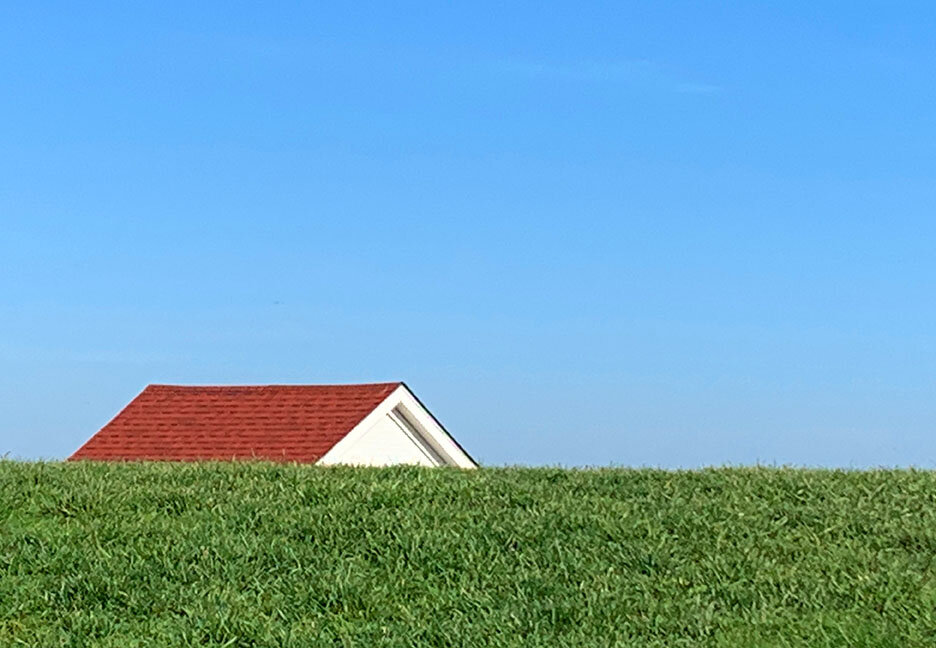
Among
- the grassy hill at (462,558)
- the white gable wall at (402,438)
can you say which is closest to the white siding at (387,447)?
the white gable wall at (402,438)

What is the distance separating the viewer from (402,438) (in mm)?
27406

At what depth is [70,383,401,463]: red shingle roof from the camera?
26.2 metres

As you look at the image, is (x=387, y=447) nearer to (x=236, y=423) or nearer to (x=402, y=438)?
(x=402, y=438)

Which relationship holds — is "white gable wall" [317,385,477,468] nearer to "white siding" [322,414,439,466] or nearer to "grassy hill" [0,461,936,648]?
"white siding" [322,414,439,466]

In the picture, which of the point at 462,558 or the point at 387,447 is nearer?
the point at 462,558

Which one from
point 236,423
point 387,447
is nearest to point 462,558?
point 387,447

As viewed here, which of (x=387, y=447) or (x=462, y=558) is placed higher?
(x=387, y=447)

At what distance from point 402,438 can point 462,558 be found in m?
17.2

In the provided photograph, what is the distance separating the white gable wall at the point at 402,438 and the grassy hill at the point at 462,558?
41.7ft

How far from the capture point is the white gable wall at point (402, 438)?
2642cm

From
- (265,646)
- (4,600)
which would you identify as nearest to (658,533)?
(265,646)

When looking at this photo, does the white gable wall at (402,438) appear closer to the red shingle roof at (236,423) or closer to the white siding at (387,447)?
the white siding at (387,447)

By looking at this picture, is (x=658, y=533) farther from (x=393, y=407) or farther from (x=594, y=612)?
(x=393, y=407)

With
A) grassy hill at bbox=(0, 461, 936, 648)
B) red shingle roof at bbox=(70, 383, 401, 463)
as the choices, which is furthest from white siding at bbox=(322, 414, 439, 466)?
grassy hill at bbox=(0, 461, 936, 648)
